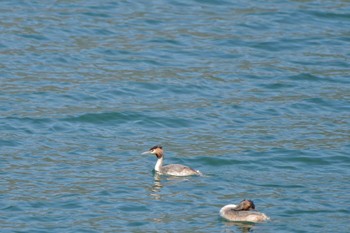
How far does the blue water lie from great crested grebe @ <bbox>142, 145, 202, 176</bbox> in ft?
0.68

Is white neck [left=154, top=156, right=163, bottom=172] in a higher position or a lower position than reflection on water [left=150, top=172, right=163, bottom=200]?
higher

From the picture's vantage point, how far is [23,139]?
20734 mm

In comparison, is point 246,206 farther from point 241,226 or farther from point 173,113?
point 173,113

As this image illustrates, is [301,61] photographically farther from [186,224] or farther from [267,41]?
[186,224]

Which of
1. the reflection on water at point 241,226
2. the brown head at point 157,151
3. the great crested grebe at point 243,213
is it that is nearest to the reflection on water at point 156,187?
the brown head at point 157,151

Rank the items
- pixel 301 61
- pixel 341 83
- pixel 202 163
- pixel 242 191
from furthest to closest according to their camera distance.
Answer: pixel 301 61
pixel 341 83
pixel 202 163
pixel 242 191

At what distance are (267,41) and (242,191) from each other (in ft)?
37.2

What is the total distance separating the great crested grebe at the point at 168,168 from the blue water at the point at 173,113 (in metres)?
0.21

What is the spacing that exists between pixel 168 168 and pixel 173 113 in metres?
3.97

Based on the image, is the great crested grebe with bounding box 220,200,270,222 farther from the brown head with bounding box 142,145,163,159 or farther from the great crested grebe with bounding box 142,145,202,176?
the brown head with bounding box 142,145,163,159

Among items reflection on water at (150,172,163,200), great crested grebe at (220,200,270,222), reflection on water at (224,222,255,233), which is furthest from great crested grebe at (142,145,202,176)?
reflection on water at (224,222,255,233)

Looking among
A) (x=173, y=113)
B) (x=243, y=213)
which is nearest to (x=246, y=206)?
(x=243, y=213)

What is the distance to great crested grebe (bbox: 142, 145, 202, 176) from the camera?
18781 mm

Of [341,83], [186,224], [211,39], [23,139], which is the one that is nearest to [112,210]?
[186,224]
